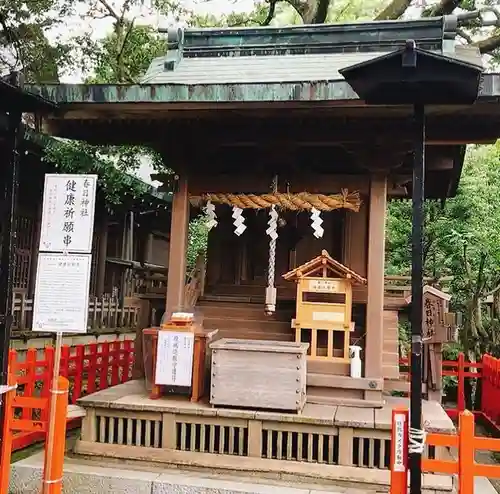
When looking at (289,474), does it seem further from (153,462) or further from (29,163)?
(29,163)

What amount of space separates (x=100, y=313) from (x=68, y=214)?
33.1 ft

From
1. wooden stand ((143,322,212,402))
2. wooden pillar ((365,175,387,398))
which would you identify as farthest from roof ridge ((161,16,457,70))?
wooden stand ((143,322,212,402))

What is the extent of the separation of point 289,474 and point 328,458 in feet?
1.41

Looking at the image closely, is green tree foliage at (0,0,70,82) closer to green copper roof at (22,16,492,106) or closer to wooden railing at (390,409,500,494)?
green copper roof at (22,16,492,106)

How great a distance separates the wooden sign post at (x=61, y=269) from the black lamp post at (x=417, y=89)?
93.8 inches

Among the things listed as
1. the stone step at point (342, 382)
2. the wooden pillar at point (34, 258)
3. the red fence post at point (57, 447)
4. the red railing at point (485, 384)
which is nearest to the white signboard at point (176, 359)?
the stone step at point (342, 382)

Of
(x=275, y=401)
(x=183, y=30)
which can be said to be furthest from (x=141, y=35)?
(x=275, y=401)

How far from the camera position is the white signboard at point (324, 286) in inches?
258

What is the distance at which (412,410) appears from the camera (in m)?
3.71

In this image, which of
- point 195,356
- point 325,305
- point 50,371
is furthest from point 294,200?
point 50,371

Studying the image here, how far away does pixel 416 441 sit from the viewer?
3645 mm

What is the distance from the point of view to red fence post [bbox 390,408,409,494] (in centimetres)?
374

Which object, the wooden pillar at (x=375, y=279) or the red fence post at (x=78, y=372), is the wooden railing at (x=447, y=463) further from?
the red fence post at (x=78, y=372)

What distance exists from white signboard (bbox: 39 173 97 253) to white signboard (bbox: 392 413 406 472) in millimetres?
2654
